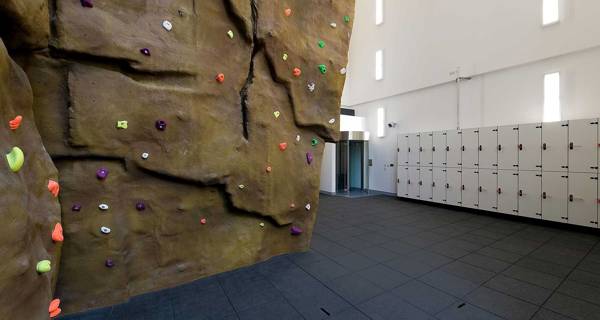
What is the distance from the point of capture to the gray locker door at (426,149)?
685cm

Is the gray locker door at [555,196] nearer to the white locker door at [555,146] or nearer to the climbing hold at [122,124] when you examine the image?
the white locker door at [555,146]

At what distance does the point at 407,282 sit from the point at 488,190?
435cm

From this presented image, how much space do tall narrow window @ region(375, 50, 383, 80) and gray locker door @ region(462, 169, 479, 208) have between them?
441 centimetres

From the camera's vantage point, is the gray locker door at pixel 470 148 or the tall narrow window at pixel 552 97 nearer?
the tall narrow window at pixel 552 97

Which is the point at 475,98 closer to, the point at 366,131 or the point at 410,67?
the point at 410,67

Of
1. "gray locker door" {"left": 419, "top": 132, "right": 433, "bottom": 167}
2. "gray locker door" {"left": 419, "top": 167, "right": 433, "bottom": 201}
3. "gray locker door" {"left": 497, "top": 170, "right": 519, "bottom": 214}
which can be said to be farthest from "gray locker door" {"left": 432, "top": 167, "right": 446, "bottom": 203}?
"gray locker door" {"left": 497, "top": 170, "right": 519, "bottom": 214}

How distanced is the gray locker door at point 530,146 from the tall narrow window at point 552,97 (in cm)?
62

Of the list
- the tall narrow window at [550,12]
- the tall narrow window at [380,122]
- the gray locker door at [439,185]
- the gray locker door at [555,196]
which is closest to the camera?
the gray locker door at [555,196]

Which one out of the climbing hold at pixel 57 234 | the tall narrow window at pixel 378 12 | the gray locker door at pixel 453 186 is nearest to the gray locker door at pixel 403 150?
the gray locker door at pixel 453 186

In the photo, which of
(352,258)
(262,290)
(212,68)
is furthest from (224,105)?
(352,258)

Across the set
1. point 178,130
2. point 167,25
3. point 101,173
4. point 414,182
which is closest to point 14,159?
point 101,173

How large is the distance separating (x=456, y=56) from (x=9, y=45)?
8272 millimetres

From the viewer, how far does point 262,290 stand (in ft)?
8.38

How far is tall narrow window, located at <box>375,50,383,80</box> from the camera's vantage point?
347 inches
